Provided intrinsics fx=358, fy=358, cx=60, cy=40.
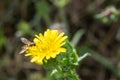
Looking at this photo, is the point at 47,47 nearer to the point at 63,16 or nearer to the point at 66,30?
the point at 66,30

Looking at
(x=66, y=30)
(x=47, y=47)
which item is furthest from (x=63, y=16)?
(x=47, y=47)

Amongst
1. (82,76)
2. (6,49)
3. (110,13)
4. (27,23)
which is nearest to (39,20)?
(27,23)

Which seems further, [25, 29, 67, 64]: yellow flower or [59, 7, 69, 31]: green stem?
[59, 7, 69, 31]: green stem

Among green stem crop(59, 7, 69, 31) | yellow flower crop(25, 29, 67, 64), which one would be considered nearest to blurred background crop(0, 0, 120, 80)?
green stem crop(59, 7, 69, 31)

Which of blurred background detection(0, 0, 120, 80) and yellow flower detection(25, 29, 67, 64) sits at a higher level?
blurred background detection(0, 0, 120, 80)

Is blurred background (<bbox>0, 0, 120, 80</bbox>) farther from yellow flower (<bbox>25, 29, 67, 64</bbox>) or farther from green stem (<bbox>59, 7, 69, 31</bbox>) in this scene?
yellow flower (<bbox>25, 29, 67, 64</bbox>)

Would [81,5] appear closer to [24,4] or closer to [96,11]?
[96,11]
